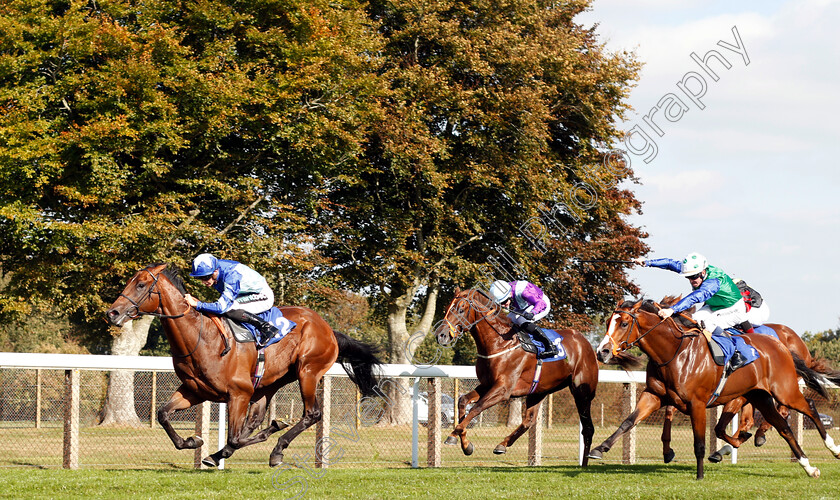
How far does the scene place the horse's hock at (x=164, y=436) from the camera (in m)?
9.92

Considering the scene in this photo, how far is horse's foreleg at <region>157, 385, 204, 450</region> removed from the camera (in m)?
8.09

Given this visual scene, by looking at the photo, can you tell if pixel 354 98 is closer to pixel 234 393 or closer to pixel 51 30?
pixel 51 30

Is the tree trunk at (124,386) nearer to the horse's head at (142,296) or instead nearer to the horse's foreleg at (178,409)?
the horse's foreleg at (178,409)

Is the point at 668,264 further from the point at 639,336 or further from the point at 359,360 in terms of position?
the point at 359,360

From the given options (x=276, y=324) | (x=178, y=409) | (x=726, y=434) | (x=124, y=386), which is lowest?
(x=124, y=386)

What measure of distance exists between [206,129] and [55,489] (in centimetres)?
1198

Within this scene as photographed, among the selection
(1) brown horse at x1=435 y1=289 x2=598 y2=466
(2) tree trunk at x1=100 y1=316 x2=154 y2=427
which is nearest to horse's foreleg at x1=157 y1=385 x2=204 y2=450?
(1) brown horse at x1=435 y1=289 x2=598 y2=466

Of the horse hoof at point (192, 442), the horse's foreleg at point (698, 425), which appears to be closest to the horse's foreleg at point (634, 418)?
the horse's foreleg at point (698, 425)

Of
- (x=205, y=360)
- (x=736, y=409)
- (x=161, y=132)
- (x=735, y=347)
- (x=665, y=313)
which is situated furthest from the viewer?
(x=161, y=132)

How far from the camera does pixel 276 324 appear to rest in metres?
8.77

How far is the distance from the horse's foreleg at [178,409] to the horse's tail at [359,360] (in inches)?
84.8

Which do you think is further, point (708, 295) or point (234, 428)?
point (708, 295)

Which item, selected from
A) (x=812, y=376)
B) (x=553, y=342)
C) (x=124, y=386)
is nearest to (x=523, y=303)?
(x=553, y=342)

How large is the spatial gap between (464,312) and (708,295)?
2.51 m
